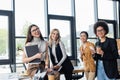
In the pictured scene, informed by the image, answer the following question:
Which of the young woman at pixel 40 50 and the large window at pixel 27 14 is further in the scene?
the large window at pixel 27 14

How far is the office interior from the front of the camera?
577 centimetres

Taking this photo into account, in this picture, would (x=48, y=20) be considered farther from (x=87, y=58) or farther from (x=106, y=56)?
(x=106, y=56)

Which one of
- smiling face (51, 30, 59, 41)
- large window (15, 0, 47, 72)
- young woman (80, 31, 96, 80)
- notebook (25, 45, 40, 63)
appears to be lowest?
young woman (80, 31, 96, 80)

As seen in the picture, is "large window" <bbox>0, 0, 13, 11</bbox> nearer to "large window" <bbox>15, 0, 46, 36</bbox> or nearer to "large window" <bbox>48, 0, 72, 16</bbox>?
"large window" <bbox>15, 0, 46, 36</bbox>

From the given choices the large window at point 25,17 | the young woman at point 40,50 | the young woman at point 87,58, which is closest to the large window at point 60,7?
the large window at point 25,17

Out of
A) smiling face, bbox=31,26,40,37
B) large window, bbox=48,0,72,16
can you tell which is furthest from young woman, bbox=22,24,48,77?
large window, bbox=48,0,72,16

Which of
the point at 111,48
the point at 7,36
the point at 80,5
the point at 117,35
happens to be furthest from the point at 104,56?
the point at 117,35

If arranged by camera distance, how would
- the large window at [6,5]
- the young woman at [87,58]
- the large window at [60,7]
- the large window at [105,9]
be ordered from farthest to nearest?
the large window at [105,9] → the large window at [60,7] → the large window at [6,5] → the young woman at [87,58]

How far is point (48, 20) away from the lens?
20.9ft

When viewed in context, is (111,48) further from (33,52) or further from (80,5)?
(80,5)

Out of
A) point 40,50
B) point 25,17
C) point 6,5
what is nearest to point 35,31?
point 40,50

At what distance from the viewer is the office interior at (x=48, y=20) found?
577 centimetres

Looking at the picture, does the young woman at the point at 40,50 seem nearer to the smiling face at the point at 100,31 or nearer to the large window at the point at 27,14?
the smiling face at the point at 100,31

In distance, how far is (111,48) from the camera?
220cm
